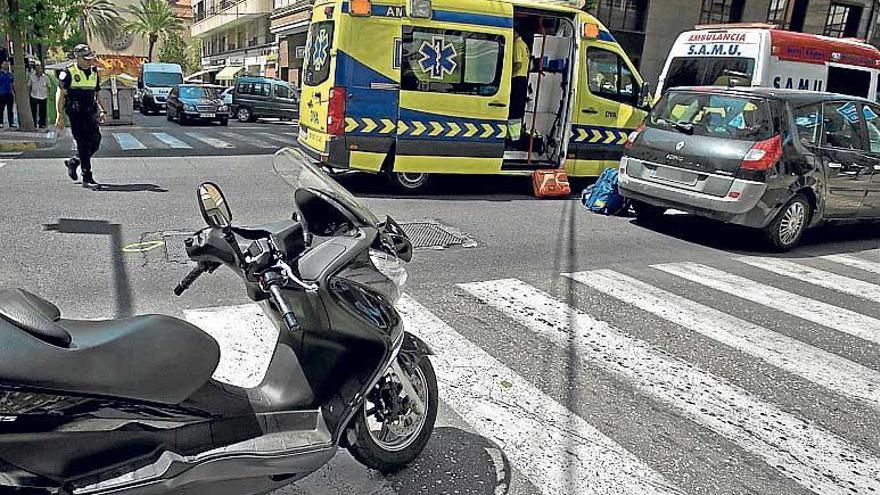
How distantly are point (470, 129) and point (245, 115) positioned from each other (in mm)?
17766

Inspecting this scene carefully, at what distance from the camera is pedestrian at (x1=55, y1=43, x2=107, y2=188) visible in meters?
8.38

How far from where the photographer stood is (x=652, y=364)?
4305mm

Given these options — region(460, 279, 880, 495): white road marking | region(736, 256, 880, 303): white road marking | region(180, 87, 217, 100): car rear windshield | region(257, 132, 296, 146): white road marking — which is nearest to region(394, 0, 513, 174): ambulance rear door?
region(736, 256, 880, 303): white road marking

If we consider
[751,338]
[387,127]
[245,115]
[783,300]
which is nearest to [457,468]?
[751,338]

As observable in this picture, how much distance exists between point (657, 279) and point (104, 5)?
56858mm

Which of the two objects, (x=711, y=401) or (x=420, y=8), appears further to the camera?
(x=420, y=8)

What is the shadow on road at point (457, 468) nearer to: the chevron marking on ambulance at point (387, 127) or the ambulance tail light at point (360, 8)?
the chevron marking on ambulance at point (387, 127)

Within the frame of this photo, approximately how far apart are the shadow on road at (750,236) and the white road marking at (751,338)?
7.44 feet

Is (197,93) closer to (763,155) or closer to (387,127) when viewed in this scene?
(387,127)

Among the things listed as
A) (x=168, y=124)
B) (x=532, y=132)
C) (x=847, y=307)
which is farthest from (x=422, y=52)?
(x=168, y=124)

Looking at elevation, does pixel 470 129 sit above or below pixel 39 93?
above

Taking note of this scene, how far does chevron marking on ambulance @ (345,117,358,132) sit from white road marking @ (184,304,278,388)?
4.44 m

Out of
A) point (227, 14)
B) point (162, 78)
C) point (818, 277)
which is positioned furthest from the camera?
point (227, 14)

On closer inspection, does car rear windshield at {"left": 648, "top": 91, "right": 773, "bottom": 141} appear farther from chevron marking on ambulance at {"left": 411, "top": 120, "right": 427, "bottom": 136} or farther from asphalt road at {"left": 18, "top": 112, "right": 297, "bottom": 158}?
asphalt road at {"left": 18, "top": 112, "right": 297, "bottom": 158}
